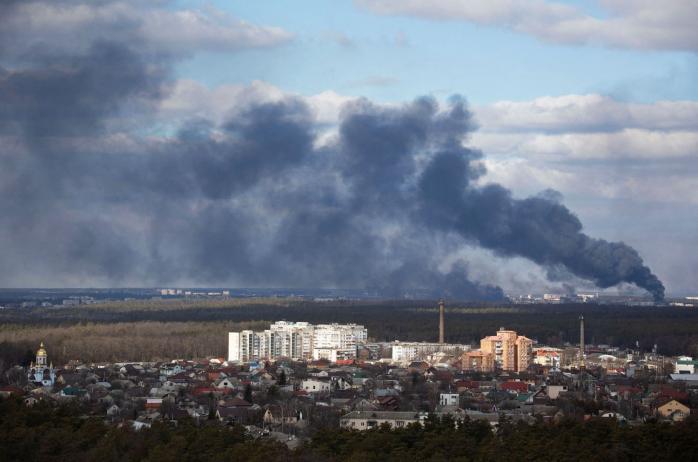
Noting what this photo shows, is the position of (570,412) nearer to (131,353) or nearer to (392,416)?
(392,416)

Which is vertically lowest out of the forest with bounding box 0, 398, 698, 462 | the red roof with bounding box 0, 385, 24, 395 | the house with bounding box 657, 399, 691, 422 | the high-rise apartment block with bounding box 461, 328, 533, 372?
the forest with bounding box 0, 398, 698, 462

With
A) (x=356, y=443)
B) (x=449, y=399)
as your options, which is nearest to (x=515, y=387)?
(x=449, y=399)

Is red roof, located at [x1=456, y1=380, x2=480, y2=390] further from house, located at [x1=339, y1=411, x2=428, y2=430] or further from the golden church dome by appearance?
the golden church dome

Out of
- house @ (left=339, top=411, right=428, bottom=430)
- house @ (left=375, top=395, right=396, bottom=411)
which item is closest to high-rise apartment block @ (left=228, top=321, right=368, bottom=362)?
house @ (left=375, top=395, right=396, bottom=411)

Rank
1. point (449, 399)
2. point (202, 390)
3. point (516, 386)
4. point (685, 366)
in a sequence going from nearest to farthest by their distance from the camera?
point (449, 399), point (202, 390), point (516, 386), point (685, 366)

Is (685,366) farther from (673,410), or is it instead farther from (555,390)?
(673,410)

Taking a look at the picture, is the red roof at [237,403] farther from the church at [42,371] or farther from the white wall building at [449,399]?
the church at [42,371]
